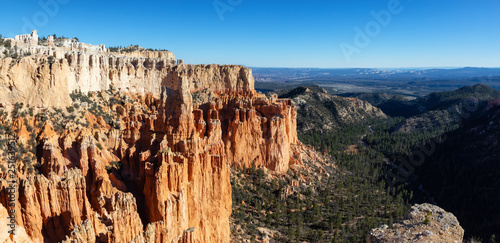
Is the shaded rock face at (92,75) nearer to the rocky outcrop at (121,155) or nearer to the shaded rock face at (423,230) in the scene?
the rocky outcrop at (121,155)

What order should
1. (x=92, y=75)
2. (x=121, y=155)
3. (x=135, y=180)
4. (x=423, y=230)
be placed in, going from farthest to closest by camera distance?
(x=92, y=75) → (x=121, y=155) → (x=135, y=180) → (x=423, y=230)

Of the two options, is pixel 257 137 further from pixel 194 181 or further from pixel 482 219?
pixel 482 219

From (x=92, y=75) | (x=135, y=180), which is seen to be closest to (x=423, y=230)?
(x=135, y=180)

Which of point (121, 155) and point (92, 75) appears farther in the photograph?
point (92, 75)

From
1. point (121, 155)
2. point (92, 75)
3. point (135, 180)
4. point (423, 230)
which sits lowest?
point (135, 180)

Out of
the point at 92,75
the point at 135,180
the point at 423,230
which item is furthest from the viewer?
the point at 92,75

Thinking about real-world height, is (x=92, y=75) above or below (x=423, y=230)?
above

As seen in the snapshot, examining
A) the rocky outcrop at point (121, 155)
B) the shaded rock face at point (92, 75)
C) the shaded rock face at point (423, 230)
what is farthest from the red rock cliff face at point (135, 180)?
the shaded rock face at point (423, 230)

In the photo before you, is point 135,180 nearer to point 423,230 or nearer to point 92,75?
point 423,230

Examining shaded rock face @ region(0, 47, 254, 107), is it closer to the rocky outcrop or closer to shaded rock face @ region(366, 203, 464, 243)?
the rocky outcrop
